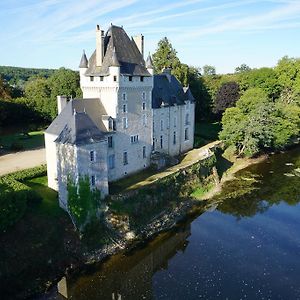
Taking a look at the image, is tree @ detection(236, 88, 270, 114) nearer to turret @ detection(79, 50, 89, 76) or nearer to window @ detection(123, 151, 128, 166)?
window @ detection(123, 151, 128, 166)

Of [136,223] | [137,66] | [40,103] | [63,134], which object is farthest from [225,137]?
[40,103]

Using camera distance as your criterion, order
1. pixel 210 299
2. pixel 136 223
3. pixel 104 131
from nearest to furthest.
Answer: pixel 210 299 → pixel 136 223 → pixel 104 131

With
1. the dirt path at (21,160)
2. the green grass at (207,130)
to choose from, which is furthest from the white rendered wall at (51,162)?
the green grass at (207,130)

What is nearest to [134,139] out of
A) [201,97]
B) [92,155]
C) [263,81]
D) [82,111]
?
[82,111]

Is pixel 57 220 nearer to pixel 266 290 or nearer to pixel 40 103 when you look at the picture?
pixel 266 290

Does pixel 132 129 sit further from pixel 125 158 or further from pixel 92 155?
pixel 92 155
